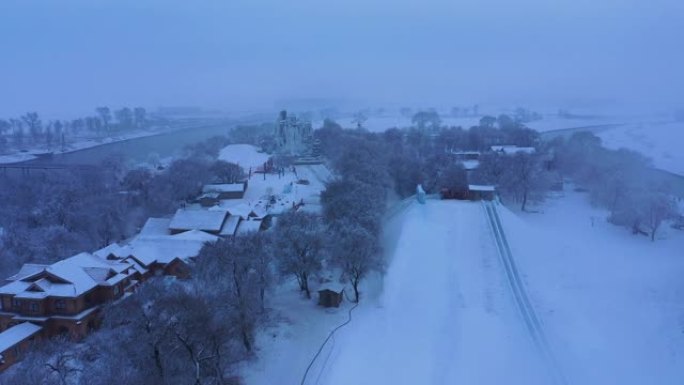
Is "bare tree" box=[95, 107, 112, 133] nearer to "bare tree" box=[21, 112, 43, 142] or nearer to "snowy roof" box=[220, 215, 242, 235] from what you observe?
"bare tree" box=[21, 112, 43, 142]

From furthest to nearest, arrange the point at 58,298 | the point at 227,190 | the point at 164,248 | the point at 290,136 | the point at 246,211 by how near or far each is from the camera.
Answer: the point at 290,136
the point at 227,190
the point at 246,211
the point at 164,248
the point at 58,298

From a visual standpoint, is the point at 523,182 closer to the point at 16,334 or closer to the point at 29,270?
the point at 29,270

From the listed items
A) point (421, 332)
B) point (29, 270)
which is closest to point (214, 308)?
point (421, 332)

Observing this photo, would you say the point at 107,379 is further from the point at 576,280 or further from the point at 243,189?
the point at 243,189

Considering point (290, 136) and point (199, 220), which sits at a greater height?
point (290, 136)

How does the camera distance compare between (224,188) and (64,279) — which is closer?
(64,279)

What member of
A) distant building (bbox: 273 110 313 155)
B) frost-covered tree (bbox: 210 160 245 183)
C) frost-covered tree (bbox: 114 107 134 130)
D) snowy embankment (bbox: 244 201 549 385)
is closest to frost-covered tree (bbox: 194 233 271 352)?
snowy embankment (bbox: 244 201 549 385)

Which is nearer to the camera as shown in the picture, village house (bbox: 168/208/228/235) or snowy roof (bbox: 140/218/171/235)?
village house (bbox: 168/208/228/235)
